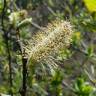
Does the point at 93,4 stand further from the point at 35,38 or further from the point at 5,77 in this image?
the point at 5,77

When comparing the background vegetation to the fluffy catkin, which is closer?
the fluffy catkin

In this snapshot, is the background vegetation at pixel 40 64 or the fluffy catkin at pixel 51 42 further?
the background vegetation at pixel 40 64

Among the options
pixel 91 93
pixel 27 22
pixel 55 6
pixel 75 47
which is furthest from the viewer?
pixel 55 6

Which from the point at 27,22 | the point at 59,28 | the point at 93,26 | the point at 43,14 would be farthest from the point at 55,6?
the point at 59,28
